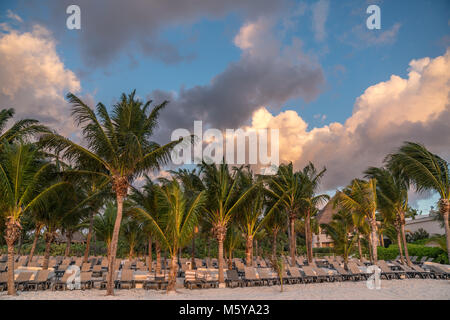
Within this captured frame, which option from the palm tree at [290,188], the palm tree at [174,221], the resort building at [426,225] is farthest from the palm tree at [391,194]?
the resort building at [426,225]

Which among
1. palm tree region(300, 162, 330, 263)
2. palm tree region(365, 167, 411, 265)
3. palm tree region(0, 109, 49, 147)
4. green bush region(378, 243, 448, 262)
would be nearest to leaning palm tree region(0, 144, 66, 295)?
palm tree region(0, 109, 49, 147)

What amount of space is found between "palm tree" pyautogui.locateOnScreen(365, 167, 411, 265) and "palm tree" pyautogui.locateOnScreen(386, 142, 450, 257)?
469cm

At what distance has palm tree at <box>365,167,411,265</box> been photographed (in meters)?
18.0

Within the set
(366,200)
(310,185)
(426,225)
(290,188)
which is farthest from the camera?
(426,225)

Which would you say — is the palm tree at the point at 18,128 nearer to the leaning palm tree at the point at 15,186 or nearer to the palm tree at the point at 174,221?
the leaning palm tree at the point at 15,186

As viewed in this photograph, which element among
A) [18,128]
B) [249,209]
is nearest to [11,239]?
[18,128]

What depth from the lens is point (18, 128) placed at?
37.5ft

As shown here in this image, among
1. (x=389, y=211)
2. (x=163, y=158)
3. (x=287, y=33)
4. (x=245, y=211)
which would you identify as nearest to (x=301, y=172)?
(x=245, y=211)

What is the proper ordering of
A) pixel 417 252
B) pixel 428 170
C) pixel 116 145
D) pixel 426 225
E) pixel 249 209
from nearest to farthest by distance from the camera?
pixel 116 145, pixel 428 170, pixel 249 209, pixel 417 252, pixel 426 225

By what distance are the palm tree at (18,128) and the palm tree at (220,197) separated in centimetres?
681

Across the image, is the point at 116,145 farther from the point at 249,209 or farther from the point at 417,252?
the point at 417,252

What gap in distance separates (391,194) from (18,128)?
19.5 m

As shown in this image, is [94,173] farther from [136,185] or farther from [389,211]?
[389,211]

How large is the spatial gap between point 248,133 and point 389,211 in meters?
10.8
